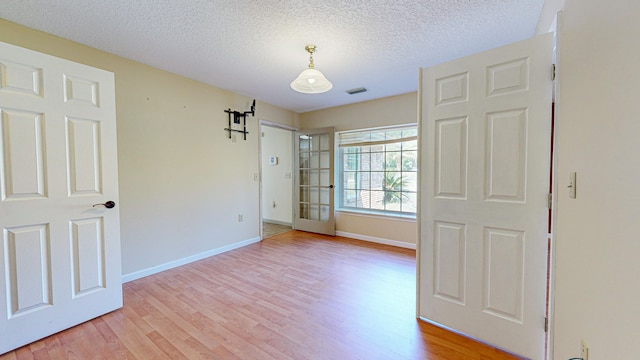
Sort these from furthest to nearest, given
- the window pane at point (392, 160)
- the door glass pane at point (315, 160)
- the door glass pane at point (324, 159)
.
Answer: the door glass pane at point (315, 160), the door glass pane at point (324, 159), the window pane at point (392, 160)

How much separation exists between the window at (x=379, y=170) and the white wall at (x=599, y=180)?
8.67 feet

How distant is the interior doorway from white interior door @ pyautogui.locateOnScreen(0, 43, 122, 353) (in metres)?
3.28

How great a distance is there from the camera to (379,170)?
14.1ft

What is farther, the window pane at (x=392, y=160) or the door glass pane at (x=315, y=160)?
the door glass pane at (x=315, y=160)

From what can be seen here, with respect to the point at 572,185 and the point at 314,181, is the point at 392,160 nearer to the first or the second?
the point at 314,181

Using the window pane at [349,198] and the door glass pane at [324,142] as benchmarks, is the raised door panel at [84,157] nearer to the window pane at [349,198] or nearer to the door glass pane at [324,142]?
the door glass pane at [324,142]

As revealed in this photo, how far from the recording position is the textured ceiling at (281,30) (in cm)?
184

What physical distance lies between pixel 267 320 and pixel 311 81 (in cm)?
212

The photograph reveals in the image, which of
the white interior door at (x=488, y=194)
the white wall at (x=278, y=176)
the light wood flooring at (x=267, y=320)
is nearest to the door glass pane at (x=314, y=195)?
the white wall at (x=278, y=176)

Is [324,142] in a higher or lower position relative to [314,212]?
higher

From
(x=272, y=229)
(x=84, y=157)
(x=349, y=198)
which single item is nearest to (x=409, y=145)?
(x=349, y=198)

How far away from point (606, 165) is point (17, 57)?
10.9 feet

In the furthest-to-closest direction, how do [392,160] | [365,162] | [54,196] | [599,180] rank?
[365,162], [392,160], [54,196], [599,180]

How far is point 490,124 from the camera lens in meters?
1.62
